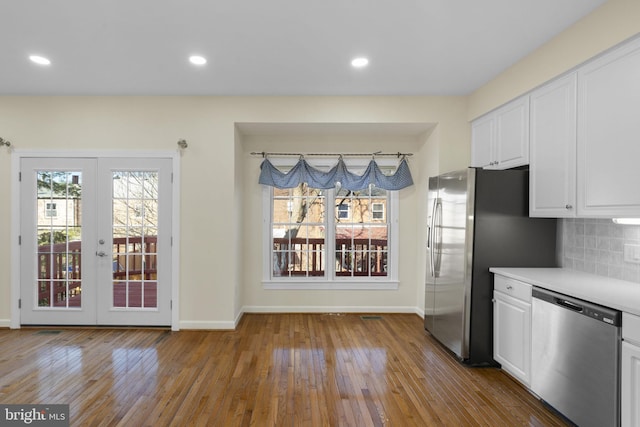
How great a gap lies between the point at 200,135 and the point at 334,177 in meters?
1.74

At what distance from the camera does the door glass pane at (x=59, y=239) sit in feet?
13.3

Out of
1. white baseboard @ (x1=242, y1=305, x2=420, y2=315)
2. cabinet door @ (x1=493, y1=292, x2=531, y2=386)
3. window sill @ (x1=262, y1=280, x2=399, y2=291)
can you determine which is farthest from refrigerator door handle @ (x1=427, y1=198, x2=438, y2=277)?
white baseboard @ (x1=242, y1=305, x2=420, y2=315)

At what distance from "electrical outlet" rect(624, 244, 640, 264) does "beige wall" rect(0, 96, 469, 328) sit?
1.84 m

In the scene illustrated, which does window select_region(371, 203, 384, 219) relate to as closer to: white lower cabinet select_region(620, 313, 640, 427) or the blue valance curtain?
the blue valance curtain

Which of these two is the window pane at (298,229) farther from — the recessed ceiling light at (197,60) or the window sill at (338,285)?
the recessed ceiling light at (197,60)

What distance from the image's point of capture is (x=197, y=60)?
3.10m

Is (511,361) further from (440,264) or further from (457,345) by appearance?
(440,264)

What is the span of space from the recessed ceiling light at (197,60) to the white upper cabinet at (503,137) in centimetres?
291

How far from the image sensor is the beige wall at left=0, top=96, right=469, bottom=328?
13.1ft

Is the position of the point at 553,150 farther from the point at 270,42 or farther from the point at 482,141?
the point at 270,42

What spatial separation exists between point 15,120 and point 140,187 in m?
1.64

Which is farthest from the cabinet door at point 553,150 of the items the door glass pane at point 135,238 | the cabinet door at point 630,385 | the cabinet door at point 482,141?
the door glass pane at point 135,238

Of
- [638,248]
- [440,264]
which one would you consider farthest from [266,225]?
[638,248]

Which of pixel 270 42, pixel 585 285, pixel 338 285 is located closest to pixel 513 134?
pixel 585 285
